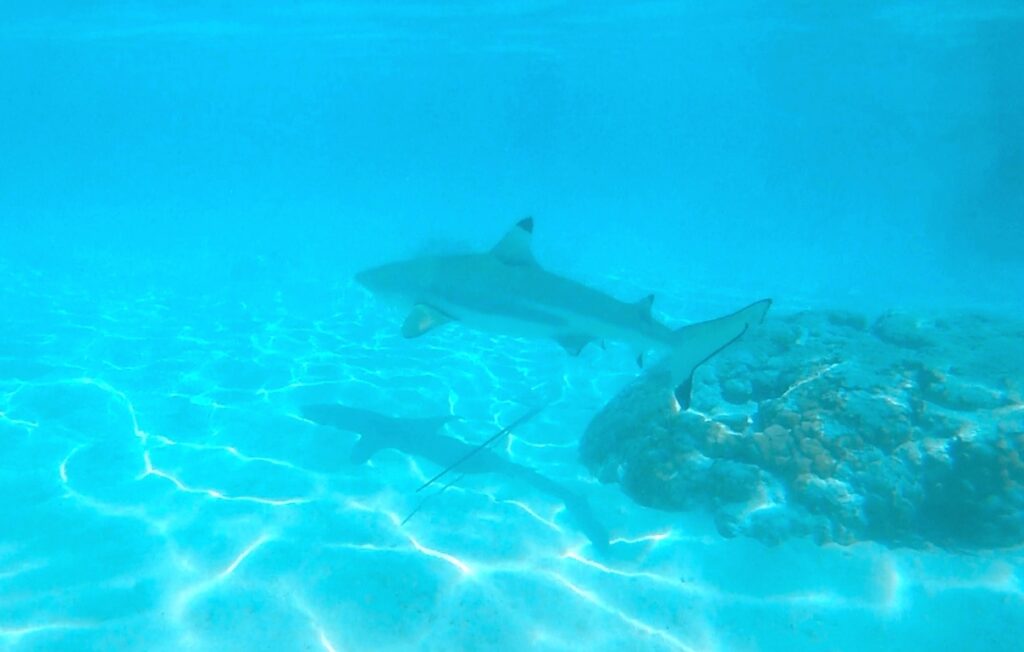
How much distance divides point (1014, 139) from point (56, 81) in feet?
376

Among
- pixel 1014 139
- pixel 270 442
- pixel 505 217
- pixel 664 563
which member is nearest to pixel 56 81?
pixel 505 217

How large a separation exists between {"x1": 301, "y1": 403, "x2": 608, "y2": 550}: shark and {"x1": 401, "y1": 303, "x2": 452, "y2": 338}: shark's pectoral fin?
164cm

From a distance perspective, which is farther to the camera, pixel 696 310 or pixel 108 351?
pixel 696 310

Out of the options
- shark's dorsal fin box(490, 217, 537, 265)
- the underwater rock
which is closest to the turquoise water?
the underwater rock

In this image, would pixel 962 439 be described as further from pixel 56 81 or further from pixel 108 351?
pixel 56 81

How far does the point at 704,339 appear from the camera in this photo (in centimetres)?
547

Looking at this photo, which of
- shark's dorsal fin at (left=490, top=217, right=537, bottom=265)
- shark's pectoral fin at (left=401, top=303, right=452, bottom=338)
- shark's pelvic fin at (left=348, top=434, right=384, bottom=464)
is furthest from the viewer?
shark's pelvic fin at (left=348, top=434, right=384, bottom=464)

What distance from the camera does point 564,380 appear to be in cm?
1141

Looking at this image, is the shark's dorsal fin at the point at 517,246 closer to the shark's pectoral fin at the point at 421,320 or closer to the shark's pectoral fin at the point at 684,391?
the shark's pectoral fin at the point at 421,320

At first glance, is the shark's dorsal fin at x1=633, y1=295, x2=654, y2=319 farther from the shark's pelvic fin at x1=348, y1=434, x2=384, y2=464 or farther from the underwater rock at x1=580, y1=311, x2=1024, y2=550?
the shark's pelvic fin at x1=348, y1=434, x2=384, y2=464

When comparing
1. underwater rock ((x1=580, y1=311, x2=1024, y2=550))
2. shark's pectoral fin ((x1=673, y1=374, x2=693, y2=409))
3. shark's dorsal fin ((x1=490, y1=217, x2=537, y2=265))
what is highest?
shark's dorsal fin ((x1=490, y1=217, x2=537, y2=265))

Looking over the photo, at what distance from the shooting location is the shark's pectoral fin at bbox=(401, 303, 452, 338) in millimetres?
7297

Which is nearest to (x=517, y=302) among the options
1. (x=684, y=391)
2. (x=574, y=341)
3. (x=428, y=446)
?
(x=574, y=341)

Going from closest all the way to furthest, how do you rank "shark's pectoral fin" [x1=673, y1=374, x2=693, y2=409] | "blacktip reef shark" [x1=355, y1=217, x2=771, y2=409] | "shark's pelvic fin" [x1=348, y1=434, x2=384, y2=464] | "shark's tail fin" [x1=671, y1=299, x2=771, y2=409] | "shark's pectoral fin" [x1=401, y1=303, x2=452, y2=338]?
"shark's tail fin" [x1=671, y1=299, x2=771, y2=409] → "shark's pectoral fin" [x1=673, y1=374, x2=693, y2=409] → "blacktip reef shark" [x1=355, y1=217, x2=771, y2=409] → "shark's pectoral fin" [x1=401, y1=303, x2=452, y2=338] → "shark's pelvic fin" [x1=348, y1=434, x2=384, y2=464]
